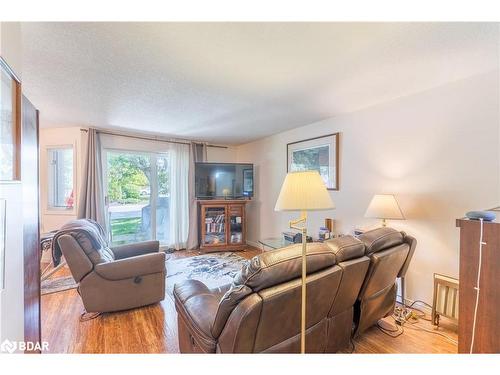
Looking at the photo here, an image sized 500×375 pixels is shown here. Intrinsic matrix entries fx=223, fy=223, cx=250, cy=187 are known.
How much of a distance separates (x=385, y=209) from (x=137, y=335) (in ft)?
8.35

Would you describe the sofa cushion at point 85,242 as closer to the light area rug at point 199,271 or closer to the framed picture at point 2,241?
the light area rug at point 199,271

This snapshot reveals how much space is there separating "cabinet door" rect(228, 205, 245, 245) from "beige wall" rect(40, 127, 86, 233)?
2580mm

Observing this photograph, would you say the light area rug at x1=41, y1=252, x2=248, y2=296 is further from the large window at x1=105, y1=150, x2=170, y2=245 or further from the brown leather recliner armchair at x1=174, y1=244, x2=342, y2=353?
the brown leather recliner armchair at x1=174, y1=244, x2=342, y2=353

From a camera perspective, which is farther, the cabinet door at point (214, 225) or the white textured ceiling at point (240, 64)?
the cabinet door at point (214, 225)

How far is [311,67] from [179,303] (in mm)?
1976

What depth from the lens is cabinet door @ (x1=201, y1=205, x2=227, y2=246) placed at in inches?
169

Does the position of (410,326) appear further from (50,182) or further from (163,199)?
(50,182)

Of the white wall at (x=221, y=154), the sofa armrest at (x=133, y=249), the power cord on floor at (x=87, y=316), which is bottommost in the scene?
the power cord on floor at (x=87, y=316)

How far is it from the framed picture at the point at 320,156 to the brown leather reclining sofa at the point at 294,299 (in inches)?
58.1

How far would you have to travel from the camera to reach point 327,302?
4.31 ft

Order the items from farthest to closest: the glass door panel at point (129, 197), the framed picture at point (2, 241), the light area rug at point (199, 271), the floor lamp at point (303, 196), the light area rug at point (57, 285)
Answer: the glass door panel at point (129, 197) → the light area rug at point (199, 271) → the light area rug at point (57, 285) → the floor lamp at point (303, 196) → the framed picture at point (2, 241)

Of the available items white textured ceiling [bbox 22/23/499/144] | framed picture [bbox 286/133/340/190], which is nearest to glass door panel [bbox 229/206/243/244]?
framed picture [bbox 286/133/340/190]

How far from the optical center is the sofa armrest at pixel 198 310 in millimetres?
1172

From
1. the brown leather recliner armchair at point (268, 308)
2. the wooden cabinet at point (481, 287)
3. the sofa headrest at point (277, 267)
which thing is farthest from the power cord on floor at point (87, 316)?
the wooden cabinet at point (481, 287)
